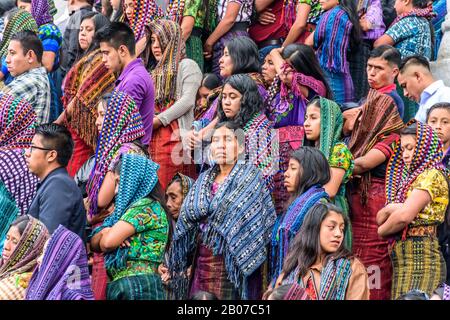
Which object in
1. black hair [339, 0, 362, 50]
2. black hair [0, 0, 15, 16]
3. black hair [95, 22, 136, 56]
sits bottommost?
black hair [95, 22, 136, 56]

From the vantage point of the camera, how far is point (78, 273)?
804 centimetres

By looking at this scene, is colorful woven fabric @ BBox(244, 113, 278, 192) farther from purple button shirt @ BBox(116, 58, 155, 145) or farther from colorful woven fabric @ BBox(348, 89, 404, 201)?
purple button shirt @ BBox(116, 58, 155, 145)

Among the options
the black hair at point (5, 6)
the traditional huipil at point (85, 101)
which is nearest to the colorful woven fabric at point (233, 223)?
the traditional huipil at point (85, 101)

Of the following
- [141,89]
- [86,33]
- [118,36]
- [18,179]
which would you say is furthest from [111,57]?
[86,33]

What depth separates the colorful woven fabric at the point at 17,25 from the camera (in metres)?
12.1

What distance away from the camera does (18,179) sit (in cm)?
940

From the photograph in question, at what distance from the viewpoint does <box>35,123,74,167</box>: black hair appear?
895cm

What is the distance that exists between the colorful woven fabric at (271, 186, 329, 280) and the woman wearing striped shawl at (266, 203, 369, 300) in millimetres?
321

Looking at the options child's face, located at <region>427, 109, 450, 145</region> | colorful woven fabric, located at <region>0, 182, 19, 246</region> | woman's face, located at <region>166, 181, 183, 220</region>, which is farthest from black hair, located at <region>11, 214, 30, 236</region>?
child's face, located at <region>427, 109, 450, 145</region>

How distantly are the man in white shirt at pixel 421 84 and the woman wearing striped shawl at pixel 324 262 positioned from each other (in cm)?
212

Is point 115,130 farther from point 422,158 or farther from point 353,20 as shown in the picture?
point 353,20
